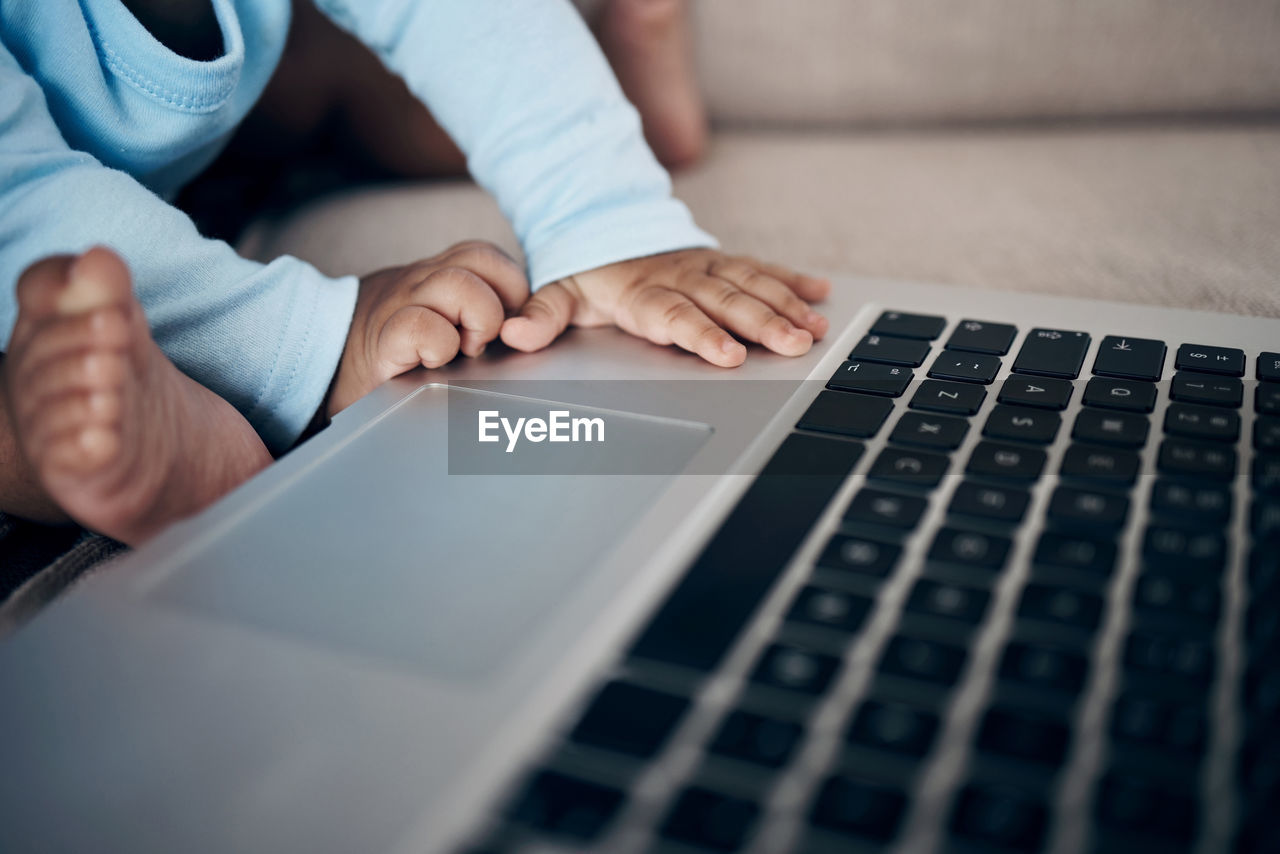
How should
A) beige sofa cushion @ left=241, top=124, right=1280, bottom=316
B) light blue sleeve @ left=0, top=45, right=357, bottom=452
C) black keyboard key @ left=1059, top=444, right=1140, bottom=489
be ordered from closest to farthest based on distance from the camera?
1. black keyboard key @ left=1059, top=444, right=1140, bottom=489
2. light blue sleeve @ left=0, top=45, right=357, bottom=452
3. beige sofa cushion @ left=241, top=124, right=1280, bottom=316

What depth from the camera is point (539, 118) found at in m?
0.58

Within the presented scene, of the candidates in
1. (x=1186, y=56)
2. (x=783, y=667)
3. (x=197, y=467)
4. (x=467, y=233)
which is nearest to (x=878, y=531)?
(x=783, y=667)

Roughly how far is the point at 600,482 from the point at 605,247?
0.75 feet

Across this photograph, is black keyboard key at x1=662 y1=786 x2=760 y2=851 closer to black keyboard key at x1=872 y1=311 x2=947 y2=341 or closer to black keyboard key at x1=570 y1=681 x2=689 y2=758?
black keyboard key at x1=570 y1=681 x2=689 y2=758

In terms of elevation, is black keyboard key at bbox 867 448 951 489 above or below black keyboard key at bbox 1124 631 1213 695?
above

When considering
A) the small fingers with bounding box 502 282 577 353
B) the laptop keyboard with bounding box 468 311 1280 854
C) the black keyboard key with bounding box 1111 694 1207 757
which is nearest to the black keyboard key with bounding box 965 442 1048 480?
the laptop keyboard with bounding box 468 311 1280 854

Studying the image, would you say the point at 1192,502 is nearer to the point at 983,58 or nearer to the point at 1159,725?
the point at 1159,725

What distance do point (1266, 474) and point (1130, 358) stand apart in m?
0.09

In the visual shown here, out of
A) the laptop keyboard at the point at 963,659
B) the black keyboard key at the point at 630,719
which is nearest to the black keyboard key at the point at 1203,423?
the laptop keyboard at the point at 963,659

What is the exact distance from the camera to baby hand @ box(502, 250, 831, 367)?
45 centimetres

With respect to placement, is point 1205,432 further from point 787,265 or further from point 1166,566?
point 787,265

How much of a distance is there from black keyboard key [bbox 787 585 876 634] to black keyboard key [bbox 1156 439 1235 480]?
0.43 feet

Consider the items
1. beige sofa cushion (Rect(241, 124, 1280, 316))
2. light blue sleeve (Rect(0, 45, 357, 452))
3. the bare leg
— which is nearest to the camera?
light blue sleeve (Rect(0, 45, 357, 452))

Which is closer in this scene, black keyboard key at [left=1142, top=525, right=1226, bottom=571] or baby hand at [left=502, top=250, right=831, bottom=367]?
black keyboard key at [left=1142, top=525, right=1226, bottom=571]
